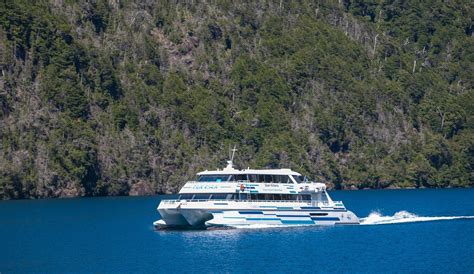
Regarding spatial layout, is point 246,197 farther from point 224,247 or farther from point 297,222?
point 224,247

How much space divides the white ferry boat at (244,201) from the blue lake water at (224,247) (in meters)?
1.29

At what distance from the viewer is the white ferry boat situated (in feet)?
325

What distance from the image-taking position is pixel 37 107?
18288 cm

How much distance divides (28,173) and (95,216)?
4603cm

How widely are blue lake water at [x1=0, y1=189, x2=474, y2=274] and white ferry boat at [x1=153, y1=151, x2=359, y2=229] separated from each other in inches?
50.7

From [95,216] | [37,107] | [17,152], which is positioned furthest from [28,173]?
[95,216]

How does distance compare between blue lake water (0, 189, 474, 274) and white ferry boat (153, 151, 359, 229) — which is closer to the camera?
blue lake water (0, 189, 474, 274)

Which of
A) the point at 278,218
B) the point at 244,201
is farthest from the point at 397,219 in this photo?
the point at 244,201

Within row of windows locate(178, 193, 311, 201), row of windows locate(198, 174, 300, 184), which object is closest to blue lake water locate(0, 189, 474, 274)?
row of windows locate(178, 193, 311, 201)

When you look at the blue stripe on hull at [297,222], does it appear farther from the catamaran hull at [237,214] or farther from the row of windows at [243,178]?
the row of windows at [243,178]

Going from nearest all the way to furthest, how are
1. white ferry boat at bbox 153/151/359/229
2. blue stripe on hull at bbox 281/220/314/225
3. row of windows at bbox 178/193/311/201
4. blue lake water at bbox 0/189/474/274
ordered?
blue lake water at bbox 0/189/474/274 < white ferry boat at bbox 153/151/359/229 < row of windows at bbox 178/193/311/201 < blue stripe on hull at bbox 281/220/314/225

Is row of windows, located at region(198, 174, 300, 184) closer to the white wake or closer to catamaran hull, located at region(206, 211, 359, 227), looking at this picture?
catamaran hull, located at region(206, 211, 359, 227)

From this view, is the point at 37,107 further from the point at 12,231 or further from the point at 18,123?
the point at 12,231

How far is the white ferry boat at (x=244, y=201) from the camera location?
9912 centimetres
